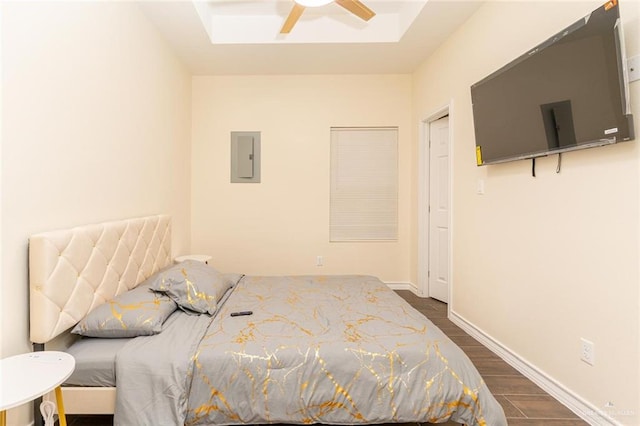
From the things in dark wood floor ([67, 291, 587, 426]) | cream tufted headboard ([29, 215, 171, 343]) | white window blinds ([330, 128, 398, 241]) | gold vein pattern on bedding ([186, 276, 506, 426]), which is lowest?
dark wood floor ([67, 291, 587, 426])

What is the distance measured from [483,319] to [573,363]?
87cm

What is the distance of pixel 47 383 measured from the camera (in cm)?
118

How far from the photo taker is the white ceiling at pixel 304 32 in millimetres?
2863

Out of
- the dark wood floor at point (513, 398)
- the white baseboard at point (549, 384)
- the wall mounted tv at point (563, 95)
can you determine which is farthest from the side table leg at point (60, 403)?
the wall mounted tv at point (563, 95)

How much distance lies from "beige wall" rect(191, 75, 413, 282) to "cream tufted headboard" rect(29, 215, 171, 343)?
5.48 feet

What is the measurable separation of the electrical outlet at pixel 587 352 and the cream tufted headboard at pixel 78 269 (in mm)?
2858

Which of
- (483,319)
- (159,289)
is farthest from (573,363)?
(159,289)

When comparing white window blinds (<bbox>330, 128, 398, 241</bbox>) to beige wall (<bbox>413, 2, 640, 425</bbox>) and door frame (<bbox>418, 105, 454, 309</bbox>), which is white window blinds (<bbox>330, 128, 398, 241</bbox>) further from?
beige wall (<bbox>413, 2, 640, 425</bbox>)

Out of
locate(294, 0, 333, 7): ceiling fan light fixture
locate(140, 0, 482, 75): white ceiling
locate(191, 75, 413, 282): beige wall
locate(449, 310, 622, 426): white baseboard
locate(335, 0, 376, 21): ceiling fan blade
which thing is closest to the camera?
locate(449, 310, 622, 426): white baseboard

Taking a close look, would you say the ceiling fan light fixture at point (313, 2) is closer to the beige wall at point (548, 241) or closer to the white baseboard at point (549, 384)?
the beige wall at point (548, 241)

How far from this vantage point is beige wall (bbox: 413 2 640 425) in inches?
62.9

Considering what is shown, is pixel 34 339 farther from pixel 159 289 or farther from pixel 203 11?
pixel 203 11

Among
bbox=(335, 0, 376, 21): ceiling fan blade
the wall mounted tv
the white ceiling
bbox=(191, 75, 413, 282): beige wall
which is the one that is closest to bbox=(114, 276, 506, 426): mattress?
the wall mounted tv

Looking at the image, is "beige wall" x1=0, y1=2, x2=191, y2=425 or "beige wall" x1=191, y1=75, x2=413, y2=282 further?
"beige wall" x1=191, y1=75, x2=413, y2=282
